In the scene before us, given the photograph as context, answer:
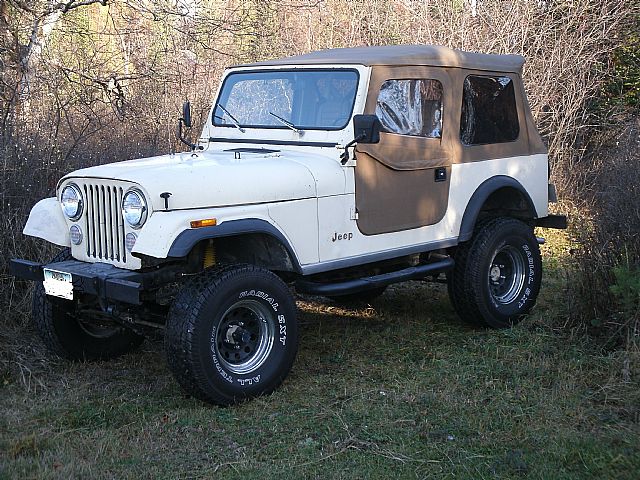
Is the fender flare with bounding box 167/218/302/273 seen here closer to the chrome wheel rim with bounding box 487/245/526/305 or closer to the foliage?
the chrome wheel rim with bounding box 487/245/526/305

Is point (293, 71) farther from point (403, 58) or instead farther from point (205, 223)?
point (205, 223)

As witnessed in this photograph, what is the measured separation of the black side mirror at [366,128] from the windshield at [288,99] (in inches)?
12.7

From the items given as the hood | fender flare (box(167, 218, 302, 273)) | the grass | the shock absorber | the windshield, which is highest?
the windshield

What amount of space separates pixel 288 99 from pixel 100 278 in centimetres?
200

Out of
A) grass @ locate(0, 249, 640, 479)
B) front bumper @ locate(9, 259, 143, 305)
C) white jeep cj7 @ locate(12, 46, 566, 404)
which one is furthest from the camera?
white jeep cj7 @ locate(12, 46, 566, 404)

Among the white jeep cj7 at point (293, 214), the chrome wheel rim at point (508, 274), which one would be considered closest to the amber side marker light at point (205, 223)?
the white jeep cj7 at point (293, 214)

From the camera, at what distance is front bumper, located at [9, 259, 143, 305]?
4562mm

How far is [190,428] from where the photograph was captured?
459cm

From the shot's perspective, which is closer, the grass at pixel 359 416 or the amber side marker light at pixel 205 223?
the grass at pixel 359 416

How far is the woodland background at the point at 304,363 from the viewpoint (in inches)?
166

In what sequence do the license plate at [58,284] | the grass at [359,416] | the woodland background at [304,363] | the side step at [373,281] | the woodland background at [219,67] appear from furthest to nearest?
the woodland background at [219,67] < the side step at [373,281] < the license plate at [58,284] < the woodland background at [304,363] < the grass at [359,416]

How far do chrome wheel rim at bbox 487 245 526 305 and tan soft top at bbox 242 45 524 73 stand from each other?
4.77 feet

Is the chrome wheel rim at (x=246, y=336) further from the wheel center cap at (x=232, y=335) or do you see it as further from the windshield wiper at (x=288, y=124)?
the windshield wiper at (x=288, y=124)

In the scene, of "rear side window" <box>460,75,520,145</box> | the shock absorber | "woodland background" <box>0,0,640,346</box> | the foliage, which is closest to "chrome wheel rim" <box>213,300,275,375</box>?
the shock absorber
